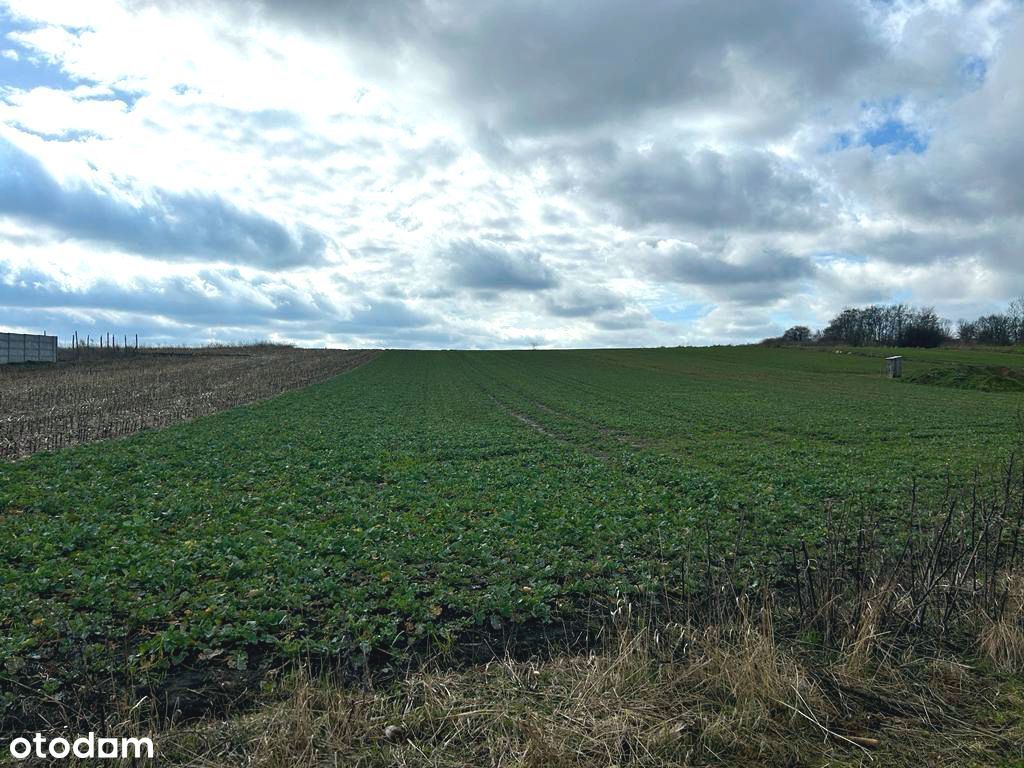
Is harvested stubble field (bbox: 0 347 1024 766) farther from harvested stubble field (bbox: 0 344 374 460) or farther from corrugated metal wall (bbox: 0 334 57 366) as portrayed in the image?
corrugated metal wall (bbox: 0 334 57 366)

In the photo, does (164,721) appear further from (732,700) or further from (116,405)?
(116,405)

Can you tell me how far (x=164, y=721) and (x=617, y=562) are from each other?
6.26 m

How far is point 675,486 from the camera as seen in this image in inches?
631

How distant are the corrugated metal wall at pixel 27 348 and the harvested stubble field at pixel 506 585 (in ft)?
186

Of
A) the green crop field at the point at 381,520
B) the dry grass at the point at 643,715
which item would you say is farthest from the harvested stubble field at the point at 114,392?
the dry grass at the point at 643,715

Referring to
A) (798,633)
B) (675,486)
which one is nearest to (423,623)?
(798,633)

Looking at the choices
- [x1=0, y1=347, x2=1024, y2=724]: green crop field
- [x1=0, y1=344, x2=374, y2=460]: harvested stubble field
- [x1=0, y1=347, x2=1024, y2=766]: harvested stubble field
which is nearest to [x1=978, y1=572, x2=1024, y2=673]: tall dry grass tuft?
[x1=0, y1=347, x2=1024, y2=766]: harvested stubble field

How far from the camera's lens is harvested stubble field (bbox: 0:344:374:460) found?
2412 centimetres

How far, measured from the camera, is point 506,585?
9.01 m

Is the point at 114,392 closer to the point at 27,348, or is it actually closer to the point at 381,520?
the point at 381,520

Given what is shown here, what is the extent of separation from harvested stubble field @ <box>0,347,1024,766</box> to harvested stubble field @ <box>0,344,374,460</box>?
17.0 ft

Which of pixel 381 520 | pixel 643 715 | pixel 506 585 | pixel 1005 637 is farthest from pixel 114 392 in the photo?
pixel 1005 637

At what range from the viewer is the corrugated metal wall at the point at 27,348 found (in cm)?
6444

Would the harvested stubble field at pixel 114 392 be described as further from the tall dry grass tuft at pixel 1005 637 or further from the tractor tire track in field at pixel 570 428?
the tall dry grass tuft at pixel 1005 637
